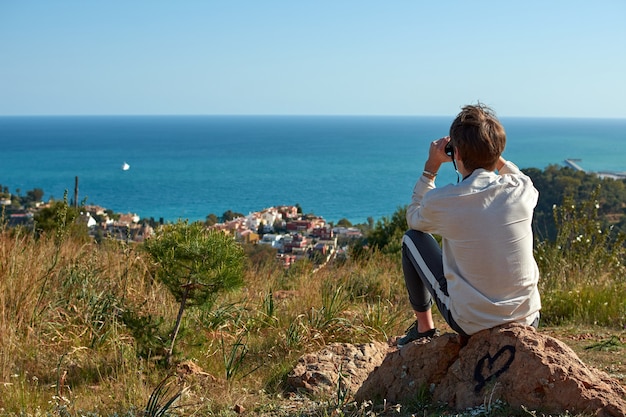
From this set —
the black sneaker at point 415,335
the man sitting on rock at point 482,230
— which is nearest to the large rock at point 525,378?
the man sitting on rock at point 482,230

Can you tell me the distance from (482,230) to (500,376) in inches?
26.9

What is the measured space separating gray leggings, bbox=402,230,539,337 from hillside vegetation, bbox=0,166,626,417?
508mm

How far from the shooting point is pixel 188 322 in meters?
4.62

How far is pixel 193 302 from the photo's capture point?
439 cm

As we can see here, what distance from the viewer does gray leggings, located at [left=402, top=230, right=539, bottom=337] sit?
3371mm

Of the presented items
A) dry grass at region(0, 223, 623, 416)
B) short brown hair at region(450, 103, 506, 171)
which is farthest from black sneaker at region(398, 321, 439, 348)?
short brown hair at region(450, 103, 506, 171)

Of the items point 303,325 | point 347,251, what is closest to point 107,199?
point 347,251

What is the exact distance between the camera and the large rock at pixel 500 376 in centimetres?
288

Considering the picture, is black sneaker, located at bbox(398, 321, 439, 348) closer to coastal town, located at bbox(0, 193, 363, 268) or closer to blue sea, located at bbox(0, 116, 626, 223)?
coastal town, located at bbox(0, 193, 363, 268)

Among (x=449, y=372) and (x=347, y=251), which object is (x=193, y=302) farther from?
(x=347, y=251)

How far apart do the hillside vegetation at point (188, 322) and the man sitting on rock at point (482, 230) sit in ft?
1.84

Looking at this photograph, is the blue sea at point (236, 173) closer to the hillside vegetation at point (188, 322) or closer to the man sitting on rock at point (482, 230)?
the hillside vegetation at point (188, 322)

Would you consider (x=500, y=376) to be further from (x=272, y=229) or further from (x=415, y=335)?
(x=272, y=229)

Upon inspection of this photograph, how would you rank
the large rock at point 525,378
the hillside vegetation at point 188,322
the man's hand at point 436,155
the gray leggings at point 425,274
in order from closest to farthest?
the large rock at point 525,378
the gray leggings at point 425,274
the man's hand at point 436,155
the hillside vegetation at point 188,322
